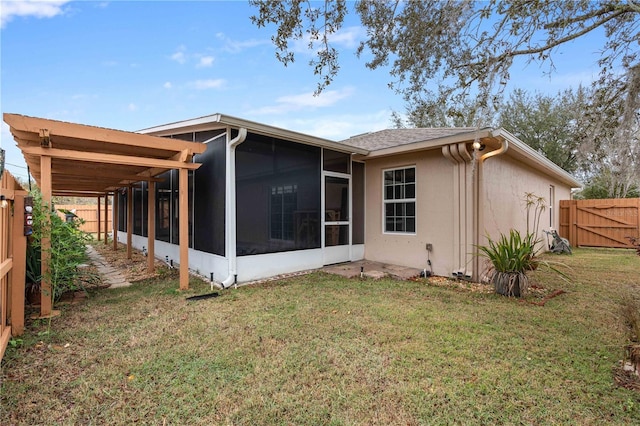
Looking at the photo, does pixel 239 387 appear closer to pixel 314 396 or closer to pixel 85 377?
pixel 314 396

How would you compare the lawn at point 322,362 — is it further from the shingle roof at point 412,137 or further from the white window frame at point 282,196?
the shingle roof at point 412,137

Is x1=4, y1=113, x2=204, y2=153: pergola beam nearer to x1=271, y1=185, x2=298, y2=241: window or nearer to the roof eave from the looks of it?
x1=271, y1=185, x2=298, y2=241: window

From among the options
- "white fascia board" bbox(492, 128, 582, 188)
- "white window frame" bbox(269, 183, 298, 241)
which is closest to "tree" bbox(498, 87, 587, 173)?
"white fascia board" bbox(492, 128, 582, 188)

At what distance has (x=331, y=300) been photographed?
468cm

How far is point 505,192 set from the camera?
291 inches

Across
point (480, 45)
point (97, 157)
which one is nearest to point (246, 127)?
point (97, 157)

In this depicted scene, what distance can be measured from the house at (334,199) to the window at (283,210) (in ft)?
0.07

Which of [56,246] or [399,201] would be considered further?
[399,201]

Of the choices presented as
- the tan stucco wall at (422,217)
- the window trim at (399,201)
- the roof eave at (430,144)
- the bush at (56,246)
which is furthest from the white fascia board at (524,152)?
the bush at (56,246)

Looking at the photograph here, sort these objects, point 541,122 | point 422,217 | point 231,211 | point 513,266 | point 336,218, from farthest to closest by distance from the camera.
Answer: point 541,122 < point 336,218 < point 422,217 < point 231,211 < point 513,266

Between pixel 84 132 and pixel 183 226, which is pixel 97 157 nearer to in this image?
pixel 84 132

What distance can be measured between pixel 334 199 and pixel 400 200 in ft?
5.08

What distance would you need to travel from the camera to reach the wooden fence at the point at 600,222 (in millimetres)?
11547

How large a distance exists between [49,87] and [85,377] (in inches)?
398
